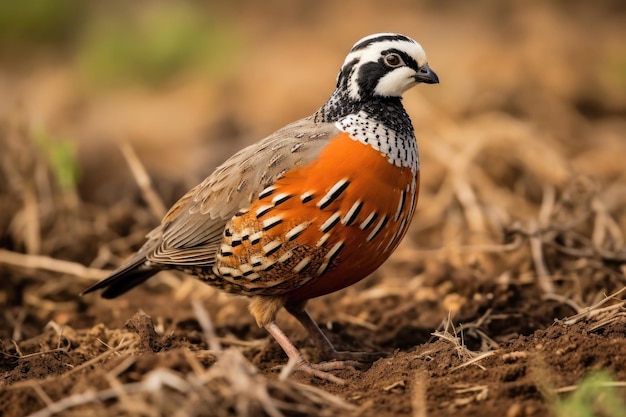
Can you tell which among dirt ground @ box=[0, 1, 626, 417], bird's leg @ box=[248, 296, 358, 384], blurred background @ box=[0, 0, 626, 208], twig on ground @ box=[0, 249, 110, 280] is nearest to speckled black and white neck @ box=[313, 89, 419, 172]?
dirt ground @ box=[0, 1, 626, 417]

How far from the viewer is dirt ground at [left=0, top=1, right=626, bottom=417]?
409cm

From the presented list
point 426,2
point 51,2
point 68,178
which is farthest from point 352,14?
point 68,178

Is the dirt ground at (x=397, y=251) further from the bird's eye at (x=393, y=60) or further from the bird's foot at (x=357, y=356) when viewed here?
the bird's eye at (x=393, y=60)

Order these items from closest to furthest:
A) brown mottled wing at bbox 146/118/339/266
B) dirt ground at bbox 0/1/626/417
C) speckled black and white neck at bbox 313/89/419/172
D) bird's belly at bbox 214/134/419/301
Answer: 1. dirt ground at bbox 0/1/626/417
2. bird's belly at bbox 214/134/419/301
3. speckled black and white neck at bbox 313/89/419/172
4. brown mottled wing at bbox 146/118/339/266

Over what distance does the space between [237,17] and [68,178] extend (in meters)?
9.24

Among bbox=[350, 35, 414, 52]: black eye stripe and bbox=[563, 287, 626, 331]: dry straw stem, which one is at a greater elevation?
bbox=[350, 35, 414, 52]: black eye stripe

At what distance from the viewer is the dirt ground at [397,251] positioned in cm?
409

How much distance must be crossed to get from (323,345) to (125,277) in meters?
1.57

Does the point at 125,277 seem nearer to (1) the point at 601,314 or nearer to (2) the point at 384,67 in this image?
(2) the point at 384,67

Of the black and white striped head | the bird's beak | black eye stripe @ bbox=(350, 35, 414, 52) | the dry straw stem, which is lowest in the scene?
the dry straw stem

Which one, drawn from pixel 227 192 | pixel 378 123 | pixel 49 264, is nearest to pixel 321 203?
pixel 378 123

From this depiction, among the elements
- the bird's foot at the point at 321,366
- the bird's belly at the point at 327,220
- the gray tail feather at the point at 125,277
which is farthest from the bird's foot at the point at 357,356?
the gray tail feather at the point at 125,277

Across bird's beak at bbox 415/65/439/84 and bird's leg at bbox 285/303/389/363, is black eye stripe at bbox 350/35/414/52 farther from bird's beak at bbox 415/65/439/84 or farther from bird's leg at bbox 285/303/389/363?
bird's leg at bbox 285/303/389/363

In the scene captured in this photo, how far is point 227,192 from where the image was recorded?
228 inches
